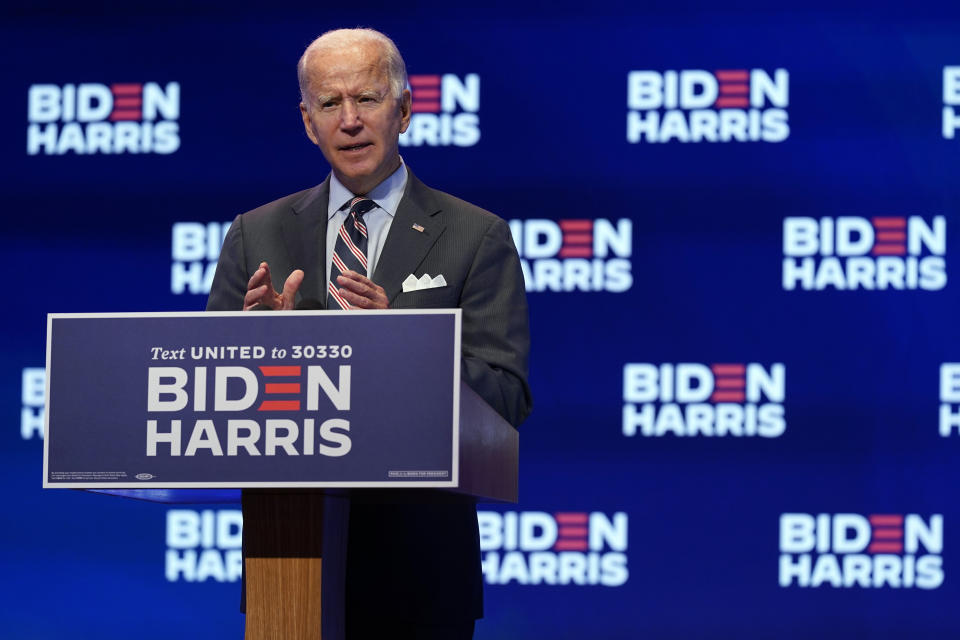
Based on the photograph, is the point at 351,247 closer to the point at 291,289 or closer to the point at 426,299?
the point at 426,299

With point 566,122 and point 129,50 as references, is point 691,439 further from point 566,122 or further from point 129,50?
point 129,50

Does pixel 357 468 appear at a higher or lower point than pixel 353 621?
higher

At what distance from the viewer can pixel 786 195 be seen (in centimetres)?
380

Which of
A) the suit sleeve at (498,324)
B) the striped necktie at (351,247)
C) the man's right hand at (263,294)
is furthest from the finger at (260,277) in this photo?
the suit sleeve at (498,324)

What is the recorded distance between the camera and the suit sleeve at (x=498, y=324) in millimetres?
1893

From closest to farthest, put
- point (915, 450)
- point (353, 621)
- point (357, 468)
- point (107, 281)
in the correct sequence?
point (357, 468) < point (353, 621) < point (915, 450) < point (107, 281)

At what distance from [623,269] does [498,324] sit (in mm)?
1938

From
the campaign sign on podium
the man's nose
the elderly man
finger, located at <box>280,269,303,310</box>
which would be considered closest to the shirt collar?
the elderly man

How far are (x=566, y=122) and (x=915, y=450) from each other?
1.37 metres

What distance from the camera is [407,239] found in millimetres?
1955

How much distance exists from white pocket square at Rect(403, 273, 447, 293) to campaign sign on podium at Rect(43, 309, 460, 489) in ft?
1.43

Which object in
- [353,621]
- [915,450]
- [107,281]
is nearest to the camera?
[353,621]

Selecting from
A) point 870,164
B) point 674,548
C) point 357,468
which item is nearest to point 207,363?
point 357,468

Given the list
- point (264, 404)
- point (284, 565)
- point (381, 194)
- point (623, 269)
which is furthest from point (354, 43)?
point (623, 269)
